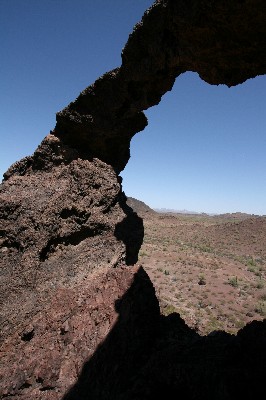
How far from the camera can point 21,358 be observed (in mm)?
8492

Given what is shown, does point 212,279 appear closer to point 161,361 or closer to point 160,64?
point 160,64

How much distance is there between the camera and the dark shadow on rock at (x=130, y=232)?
1101 cm

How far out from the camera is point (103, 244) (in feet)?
35.0

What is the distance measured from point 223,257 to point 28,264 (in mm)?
36489

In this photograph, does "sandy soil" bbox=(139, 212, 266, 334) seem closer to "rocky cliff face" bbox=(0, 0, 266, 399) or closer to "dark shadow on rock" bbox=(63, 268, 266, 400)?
"dark shadow on rock" bbox=(63, 268, 266, 400)

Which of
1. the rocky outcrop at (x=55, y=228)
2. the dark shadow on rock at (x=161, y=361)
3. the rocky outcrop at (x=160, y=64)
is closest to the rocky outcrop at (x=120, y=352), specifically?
the dark shadow on rock at (x=161, y=361)

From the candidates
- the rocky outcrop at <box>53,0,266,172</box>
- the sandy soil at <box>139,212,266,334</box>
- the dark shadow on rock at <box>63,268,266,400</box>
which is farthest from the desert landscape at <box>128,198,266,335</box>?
the rocky outcrop at <box>53,0,266,172</box>

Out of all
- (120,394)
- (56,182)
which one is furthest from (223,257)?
(120,394)

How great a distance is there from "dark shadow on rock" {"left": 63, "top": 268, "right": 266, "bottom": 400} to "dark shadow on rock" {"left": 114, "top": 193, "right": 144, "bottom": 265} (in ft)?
5.89

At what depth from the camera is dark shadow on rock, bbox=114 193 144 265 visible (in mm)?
11008

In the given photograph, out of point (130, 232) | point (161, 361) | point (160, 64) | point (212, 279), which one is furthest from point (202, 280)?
point (161, 361)

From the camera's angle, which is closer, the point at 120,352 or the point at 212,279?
the point at 120,352

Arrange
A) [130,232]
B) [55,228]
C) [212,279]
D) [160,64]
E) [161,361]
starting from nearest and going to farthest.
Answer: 1. [161,361]
2. [160,64]
3. [55,228]
4. [130,232]
5. [212,279]

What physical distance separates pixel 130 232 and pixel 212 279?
20698 millimetres
